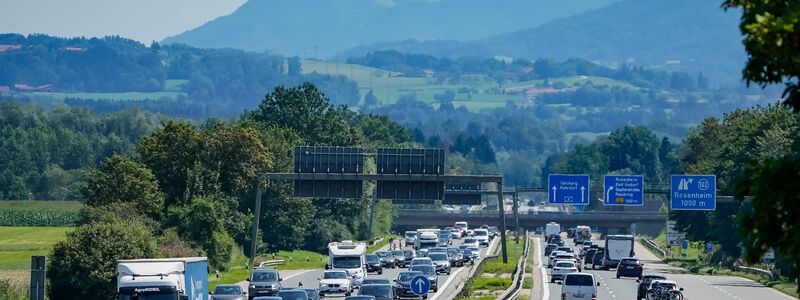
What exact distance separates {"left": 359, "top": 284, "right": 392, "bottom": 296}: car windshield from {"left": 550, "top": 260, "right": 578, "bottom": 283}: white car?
22.7 m

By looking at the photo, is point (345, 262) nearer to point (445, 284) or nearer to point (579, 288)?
point (445, 284)

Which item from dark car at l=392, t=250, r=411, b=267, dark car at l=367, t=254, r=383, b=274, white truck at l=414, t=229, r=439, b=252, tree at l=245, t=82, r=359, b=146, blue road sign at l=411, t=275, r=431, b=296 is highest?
tree at l=245, t=82, r=359, b=146

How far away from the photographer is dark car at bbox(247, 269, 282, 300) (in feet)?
218

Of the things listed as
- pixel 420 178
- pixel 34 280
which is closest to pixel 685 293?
pixel 420 178

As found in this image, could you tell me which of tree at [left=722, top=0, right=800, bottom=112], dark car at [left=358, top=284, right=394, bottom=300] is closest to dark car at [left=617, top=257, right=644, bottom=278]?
dark car at [left=358, top=284, right=394, bottom=300]

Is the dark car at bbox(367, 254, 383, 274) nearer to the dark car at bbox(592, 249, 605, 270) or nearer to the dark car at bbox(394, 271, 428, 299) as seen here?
the dark car at bbox(592, 249, 605, 270)

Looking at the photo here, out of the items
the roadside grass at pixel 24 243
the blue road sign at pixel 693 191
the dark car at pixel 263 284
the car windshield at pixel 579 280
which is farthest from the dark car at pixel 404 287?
the blue road sign at pixel 693 191

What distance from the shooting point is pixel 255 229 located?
97.0m

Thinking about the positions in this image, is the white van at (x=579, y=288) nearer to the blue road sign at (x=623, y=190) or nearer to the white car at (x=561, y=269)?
the white car at (x=561, y=269)

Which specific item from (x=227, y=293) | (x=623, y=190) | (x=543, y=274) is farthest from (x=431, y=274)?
(x=623, y=190)

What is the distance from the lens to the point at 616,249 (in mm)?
104250

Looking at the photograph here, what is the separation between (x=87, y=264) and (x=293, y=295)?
43.9 ft

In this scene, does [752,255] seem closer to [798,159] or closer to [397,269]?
[798,159]

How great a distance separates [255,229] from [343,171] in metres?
9.22
